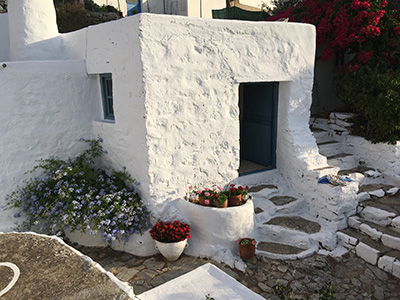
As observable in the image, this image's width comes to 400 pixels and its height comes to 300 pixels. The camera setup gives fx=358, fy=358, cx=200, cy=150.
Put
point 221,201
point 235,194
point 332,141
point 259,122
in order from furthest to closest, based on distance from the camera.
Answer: point 332,141 → point 259,122 → point 235,194 → point 221,201

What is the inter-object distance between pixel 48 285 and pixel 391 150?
6332 mm

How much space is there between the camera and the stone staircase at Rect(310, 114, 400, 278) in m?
4.95

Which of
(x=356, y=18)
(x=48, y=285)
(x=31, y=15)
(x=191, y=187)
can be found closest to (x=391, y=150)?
(x=356, y=18)

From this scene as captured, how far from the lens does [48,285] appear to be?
7.73ft

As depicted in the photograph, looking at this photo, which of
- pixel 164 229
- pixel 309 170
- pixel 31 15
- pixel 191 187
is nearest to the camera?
pixel 164 229

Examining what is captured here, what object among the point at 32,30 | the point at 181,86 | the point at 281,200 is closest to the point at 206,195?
the point at 281,200

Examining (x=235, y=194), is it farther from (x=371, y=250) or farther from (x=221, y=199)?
(x=371, y=250)

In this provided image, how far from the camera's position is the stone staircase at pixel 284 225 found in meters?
5.14

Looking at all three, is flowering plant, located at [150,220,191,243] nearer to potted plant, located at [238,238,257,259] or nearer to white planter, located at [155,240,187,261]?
white planter, located at [155,240,187,261]

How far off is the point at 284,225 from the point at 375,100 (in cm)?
307

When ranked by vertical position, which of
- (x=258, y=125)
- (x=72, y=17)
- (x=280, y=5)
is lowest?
(x=258, y=125)

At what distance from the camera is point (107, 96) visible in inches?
235

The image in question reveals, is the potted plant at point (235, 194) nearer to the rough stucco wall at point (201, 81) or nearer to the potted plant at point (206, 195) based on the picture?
the potted plant at point (206, 195)

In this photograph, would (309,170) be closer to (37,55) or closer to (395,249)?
(395,249)
